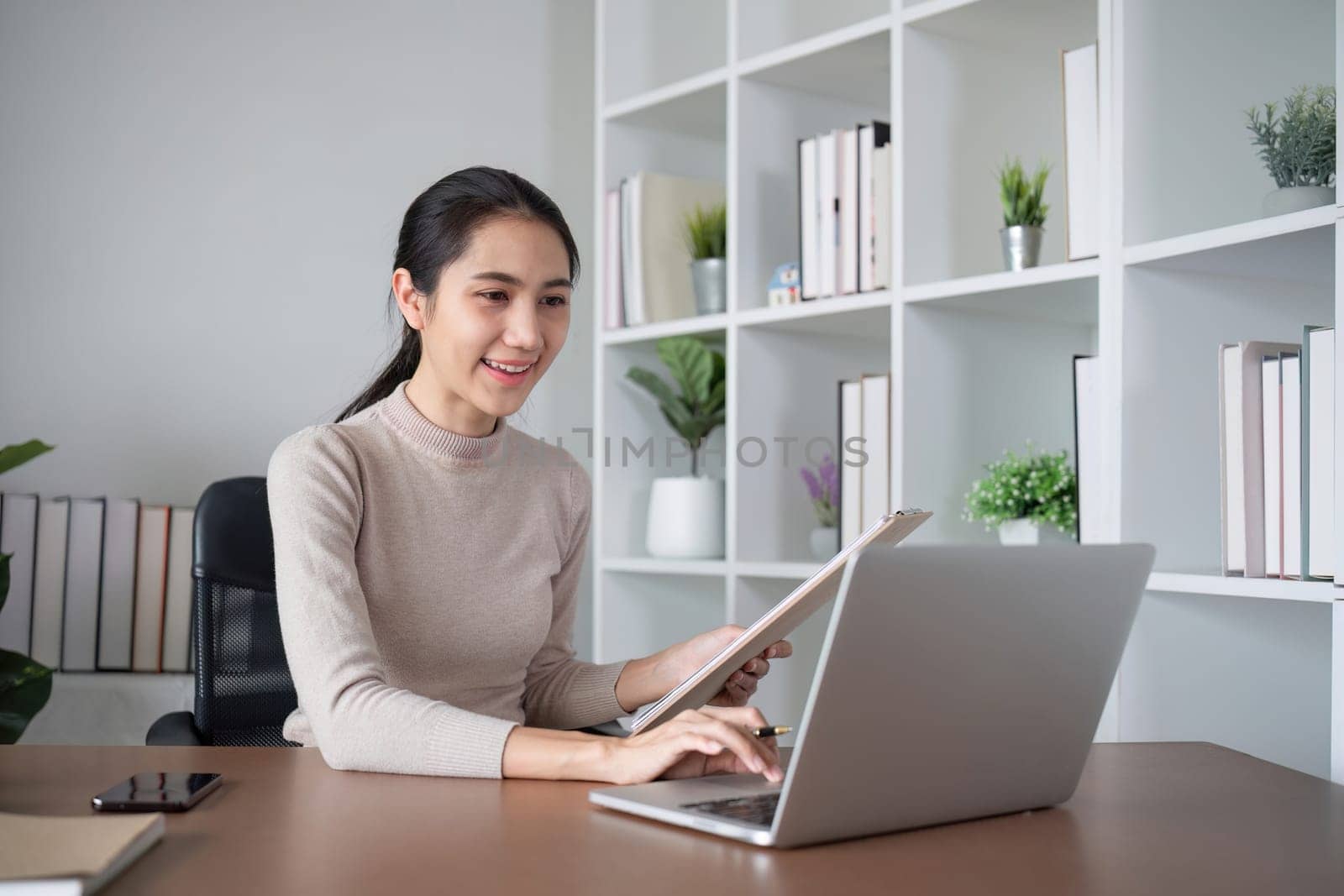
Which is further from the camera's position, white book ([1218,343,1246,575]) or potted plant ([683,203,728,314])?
potted plant ([683,203,728,314])

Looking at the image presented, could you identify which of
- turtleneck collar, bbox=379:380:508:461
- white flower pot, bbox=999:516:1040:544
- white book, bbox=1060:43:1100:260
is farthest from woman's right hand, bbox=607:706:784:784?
white book, bbox=1060:43:1100:260

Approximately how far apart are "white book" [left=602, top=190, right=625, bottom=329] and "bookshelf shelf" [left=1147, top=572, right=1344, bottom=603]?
51.6 inches

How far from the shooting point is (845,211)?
2.27 metres

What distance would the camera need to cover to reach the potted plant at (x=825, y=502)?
2.37 m

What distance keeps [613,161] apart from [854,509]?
3.14ft

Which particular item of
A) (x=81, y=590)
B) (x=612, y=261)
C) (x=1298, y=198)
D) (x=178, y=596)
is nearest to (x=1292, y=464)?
(x=1298, y=198)

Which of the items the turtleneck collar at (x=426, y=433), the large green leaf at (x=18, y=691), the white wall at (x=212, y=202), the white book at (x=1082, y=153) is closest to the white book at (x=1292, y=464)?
the white book at (x=1082, y=153)

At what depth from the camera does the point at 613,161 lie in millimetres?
2711

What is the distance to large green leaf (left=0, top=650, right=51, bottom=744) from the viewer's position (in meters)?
2.02

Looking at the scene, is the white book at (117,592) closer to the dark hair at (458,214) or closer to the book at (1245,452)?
the dark hair at (458,214)

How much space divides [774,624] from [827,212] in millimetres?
1432

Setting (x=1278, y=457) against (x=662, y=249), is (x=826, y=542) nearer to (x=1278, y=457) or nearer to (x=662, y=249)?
(x=662, y=249)

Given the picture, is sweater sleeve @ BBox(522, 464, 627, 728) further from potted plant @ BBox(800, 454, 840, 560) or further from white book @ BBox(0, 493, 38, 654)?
white book @ BBox(0, 493, 38, 654)

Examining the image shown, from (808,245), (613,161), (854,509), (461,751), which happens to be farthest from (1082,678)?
(613,161)
